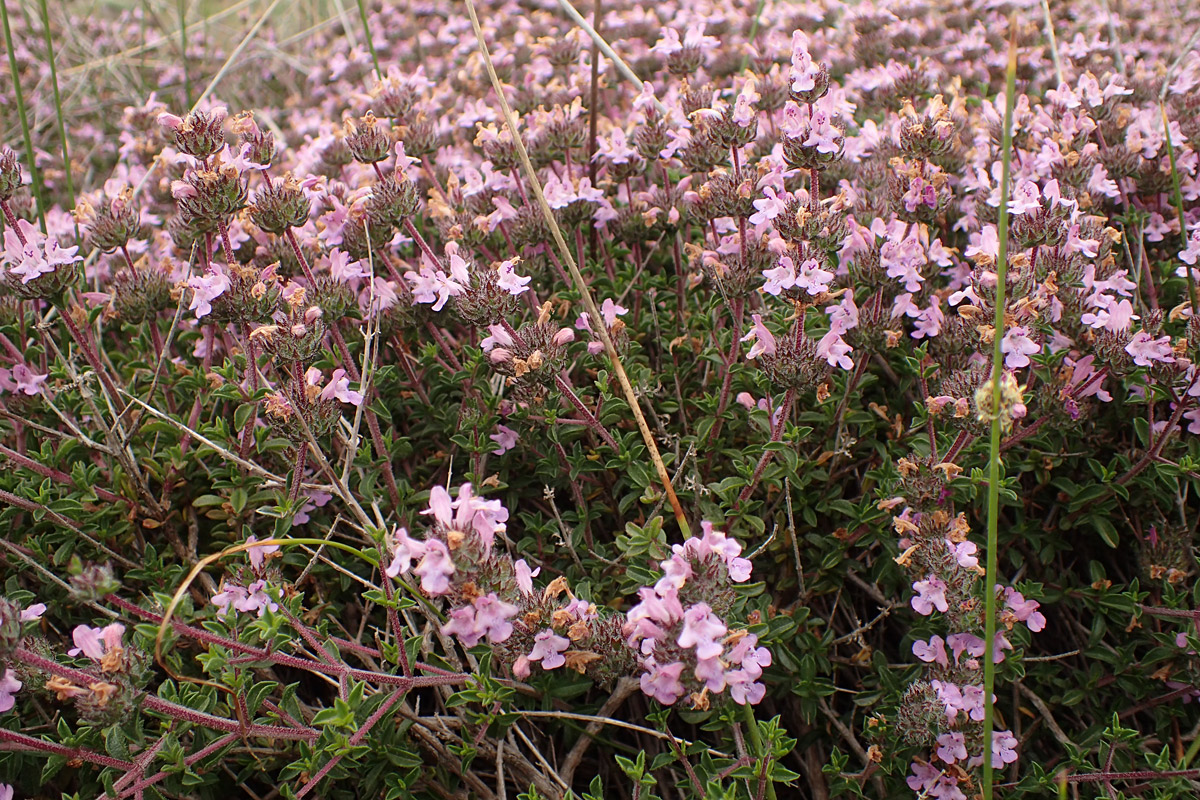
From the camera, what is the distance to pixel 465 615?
1708 millimetres

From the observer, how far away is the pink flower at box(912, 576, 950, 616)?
6.66 feet

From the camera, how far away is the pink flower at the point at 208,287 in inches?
87.8

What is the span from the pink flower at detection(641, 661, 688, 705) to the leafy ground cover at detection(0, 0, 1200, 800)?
0.01 m

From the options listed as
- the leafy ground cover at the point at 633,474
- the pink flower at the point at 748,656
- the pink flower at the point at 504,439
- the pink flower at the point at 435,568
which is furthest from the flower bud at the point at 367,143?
the pink flower at the point at 748,656

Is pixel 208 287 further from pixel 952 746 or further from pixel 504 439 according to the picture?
pixel 952 746

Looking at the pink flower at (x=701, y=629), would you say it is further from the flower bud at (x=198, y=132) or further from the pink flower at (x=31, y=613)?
the flower bud at (x=198, y=132)

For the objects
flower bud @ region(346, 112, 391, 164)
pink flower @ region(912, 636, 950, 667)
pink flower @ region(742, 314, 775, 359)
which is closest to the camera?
pink flower @ region(912, 636, 950, 667)

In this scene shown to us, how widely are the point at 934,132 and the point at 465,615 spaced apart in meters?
1.90

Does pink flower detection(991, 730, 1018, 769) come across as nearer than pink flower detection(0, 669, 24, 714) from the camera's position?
No

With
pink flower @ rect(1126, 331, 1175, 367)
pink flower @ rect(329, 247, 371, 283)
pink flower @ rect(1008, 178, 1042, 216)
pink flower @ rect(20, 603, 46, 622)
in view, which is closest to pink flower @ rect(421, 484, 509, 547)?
pink flower @ rect(20, 603, 46, 622)

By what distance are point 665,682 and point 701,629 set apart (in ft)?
0.53

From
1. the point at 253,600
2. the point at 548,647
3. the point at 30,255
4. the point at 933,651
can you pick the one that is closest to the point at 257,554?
the point at 253,600

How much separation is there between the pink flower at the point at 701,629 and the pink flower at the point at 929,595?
640mm

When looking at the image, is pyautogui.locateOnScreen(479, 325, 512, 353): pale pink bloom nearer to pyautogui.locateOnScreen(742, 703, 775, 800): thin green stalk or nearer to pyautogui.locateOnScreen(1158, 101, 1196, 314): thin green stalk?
pyautogui.locateOnScreen(742, 703, 775, 800): thin green stalk
